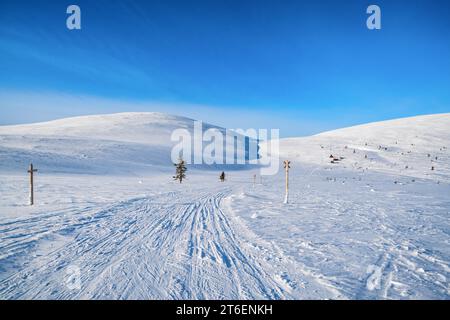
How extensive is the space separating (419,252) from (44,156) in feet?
189

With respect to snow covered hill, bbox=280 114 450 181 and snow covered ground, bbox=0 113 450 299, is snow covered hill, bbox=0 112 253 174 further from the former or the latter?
snow covered hill, bbox=280 114 450 181

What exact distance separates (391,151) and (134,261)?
231ft

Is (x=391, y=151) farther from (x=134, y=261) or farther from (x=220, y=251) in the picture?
(x=134, y=261)

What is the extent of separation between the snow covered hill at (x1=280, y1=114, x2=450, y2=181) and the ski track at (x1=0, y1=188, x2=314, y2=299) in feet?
145

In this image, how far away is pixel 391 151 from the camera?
2427 inches

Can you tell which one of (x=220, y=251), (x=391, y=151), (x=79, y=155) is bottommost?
(x=220, y=251)

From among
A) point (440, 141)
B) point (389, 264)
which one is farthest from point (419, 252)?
A: point (440, 141)

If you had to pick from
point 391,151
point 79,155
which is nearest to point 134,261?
point 79,155

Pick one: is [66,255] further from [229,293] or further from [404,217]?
[404,217]

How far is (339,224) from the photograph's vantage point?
10555mm

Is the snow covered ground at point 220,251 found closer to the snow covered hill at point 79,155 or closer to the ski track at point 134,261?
the ski track at point 134,261

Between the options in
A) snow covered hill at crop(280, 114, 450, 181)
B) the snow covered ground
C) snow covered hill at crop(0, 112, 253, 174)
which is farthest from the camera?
snow covered hill at crop(280, 114, 450, 181)

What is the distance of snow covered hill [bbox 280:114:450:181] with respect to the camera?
1923 inches

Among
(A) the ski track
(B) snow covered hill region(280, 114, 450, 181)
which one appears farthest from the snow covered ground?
(B) snow covered hill region(280, 114, 450, 181)
